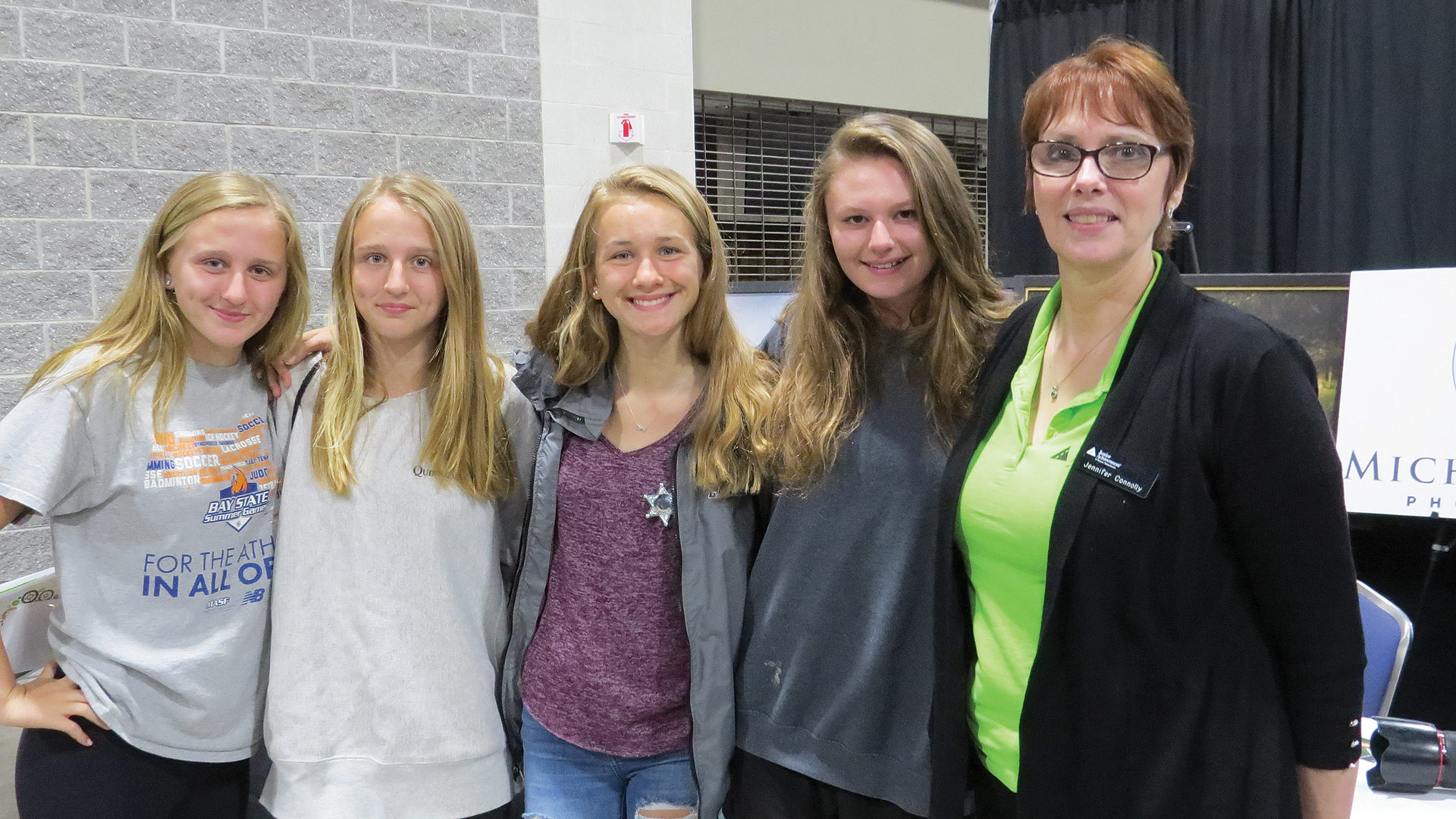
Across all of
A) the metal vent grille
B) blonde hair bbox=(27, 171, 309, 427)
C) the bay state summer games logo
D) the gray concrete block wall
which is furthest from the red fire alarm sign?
the bay state summer games logo

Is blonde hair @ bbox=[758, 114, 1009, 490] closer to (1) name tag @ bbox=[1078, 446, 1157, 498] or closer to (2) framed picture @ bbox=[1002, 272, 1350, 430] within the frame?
(1) name tag @ bbox=[1078, 446, 1157, 498]

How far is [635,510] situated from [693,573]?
0.14m

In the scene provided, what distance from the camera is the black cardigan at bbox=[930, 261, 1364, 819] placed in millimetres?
962

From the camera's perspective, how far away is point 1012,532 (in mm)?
1118

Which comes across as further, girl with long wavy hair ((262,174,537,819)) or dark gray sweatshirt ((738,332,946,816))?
girl with long wavy hair ((262,174,537,819))

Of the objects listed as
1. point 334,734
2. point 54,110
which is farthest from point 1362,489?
point 54,110

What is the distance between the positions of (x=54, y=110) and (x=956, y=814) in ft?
11.1

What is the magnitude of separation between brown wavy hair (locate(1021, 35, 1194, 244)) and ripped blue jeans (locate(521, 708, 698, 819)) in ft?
3.56

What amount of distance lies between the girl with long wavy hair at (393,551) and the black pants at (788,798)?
395 millimetres

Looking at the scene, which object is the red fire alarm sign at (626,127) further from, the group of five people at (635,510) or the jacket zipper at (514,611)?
the jacket zipper at (514,611)

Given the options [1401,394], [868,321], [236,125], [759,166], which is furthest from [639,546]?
[759,166]

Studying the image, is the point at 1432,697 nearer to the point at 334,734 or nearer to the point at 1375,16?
the point at 1375,16

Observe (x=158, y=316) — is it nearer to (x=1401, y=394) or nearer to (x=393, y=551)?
(x=393, y=551)

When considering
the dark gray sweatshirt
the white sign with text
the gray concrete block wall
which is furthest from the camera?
the gray concrete block wall
